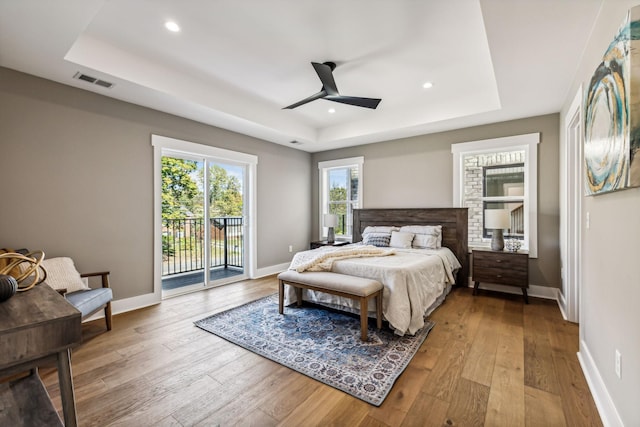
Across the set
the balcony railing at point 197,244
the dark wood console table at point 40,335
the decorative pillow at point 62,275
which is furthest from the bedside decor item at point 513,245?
the decorative pillow at point 62,275

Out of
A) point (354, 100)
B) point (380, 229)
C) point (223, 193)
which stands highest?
point (354, 100)

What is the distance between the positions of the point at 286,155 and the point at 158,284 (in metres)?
3.32

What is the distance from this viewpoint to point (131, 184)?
367cm

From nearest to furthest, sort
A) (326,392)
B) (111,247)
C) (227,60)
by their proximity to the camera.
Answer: (326,392) → (227,60) → (111,247)

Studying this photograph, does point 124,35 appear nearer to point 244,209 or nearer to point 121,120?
point 121,120

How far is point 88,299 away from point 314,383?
217 cm

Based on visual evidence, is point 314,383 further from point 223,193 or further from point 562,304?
point 223,193

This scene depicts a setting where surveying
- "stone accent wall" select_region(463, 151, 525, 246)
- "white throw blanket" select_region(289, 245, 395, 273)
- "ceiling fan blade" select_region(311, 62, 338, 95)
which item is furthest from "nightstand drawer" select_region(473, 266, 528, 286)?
"ceiling fan blade" select_region(311, 62, 338, 95)

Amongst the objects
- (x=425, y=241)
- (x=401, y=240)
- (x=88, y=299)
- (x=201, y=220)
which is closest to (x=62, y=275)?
(x=88, y=299)

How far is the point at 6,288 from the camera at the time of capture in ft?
2.84

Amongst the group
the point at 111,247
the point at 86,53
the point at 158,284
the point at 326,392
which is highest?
the point at 86,53

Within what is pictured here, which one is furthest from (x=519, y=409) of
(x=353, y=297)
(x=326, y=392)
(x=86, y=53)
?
(x=86, y=53)

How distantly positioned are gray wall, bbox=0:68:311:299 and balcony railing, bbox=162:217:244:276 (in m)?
0.53

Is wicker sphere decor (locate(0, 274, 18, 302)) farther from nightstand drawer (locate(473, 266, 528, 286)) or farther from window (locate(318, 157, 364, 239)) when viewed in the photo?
window (locate(318, 157, 364, 239))
